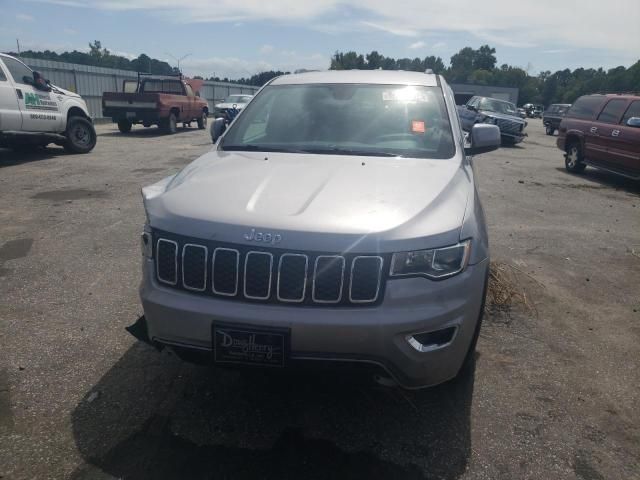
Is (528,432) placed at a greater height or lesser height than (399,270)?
lesser

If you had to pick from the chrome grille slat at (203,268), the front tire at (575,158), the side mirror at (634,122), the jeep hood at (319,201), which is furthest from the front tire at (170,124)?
the chrome grille slat at (203,268)

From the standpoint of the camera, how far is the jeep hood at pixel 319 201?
2285mm

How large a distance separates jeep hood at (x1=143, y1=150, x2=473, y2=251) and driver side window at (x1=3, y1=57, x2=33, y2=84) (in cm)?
937

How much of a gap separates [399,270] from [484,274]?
0.57m

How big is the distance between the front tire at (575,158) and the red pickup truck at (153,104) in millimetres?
13081

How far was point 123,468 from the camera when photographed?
234cm

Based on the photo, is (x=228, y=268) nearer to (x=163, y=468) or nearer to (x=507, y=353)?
(x=163, y=468)

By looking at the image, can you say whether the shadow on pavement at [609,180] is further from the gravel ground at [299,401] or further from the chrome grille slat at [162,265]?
the chrome grille slat at [162,265]

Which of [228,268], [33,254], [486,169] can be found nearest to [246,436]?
[228,268]

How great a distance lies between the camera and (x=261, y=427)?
2658 mm

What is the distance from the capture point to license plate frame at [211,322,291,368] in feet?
7.37

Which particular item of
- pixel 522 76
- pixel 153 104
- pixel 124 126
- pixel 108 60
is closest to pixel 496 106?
pixel 153 104

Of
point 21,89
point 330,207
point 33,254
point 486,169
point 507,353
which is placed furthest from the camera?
point 486,169

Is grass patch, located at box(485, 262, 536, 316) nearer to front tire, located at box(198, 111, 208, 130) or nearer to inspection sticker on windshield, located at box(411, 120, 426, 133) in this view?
inspection sticker on windshield, located at box(411, 120, 426, 133)
